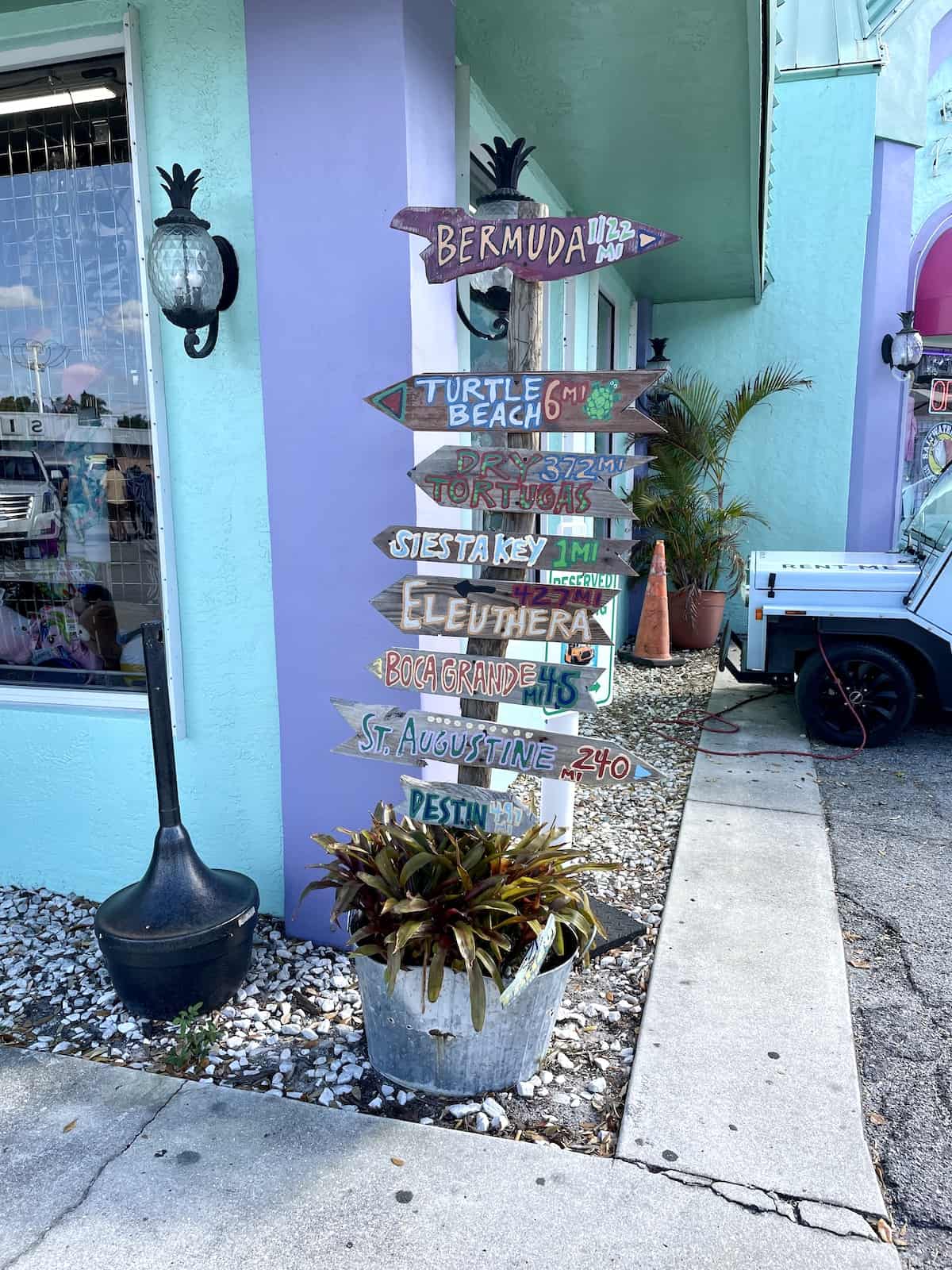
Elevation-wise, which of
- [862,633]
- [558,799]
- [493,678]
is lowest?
[558,799]

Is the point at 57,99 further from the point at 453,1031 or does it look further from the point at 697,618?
the point at 697,618

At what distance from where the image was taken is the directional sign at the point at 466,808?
8.10ft

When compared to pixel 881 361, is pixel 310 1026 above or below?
below

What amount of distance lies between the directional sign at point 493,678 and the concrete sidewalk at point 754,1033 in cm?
116

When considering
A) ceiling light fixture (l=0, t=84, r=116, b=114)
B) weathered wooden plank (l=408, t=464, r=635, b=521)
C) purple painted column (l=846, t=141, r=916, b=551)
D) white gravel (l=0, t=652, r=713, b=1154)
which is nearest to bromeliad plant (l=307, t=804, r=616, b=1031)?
white gravel (l=0, t=652, r=713, b=1154)

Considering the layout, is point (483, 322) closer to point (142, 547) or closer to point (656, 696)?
point (142, 547)

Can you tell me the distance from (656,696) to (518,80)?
4456mm

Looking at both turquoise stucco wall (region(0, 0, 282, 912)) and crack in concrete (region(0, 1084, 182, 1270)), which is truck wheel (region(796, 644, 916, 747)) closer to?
turquoise stucco wall (region(0, 0, 282, 912))

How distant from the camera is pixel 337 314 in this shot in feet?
9.60

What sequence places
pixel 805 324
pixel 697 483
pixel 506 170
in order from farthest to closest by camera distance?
pixel 697 483
pixel 805 324
pixel 506 170

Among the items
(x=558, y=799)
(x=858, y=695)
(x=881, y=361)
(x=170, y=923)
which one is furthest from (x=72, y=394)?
(x=881, y=361)

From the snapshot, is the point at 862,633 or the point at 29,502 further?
the point at 862,633

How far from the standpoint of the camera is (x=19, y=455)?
3707 mm

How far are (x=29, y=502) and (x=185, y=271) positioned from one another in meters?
1.41
